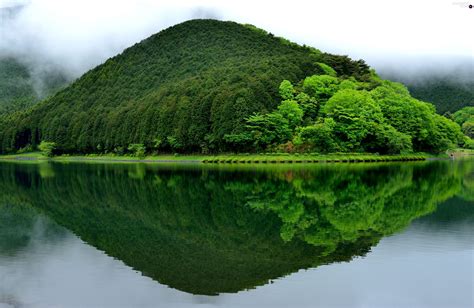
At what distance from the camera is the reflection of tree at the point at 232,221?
16625mm

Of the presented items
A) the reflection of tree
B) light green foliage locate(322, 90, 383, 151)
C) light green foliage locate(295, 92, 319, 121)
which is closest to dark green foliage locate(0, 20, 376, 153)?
light green foliage locate(295, 92, 319, 121)

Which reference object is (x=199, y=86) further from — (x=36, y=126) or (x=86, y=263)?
(x=86, y=263)

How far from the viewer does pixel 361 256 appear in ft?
57.7

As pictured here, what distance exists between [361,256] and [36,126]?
165 m

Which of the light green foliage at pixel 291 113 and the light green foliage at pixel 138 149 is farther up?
the light green foliage at pixel 291 113

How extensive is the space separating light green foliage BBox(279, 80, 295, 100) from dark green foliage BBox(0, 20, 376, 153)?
136cm

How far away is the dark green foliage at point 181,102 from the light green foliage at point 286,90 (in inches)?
53.6

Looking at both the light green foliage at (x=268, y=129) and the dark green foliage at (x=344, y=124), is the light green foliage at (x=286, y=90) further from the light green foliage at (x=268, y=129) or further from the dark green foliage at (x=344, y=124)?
the light green foliage at (x=268, y=129)

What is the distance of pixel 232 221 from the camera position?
2466 cm

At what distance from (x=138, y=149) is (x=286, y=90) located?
33.7m

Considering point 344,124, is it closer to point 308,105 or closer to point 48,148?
point 308,105

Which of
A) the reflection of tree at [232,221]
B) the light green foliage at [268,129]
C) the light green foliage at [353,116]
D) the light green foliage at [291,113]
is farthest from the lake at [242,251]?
the light green foliage at [291,113]

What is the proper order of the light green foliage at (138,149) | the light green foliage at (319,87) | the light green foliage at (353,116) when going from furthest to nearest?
the light green foliage at (138,149)
the light green foliage at (319,87)
the light green foliage at (353,116)

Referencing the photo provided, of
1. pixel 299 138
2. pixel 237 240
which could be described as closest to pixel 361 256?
pixel 237 240
